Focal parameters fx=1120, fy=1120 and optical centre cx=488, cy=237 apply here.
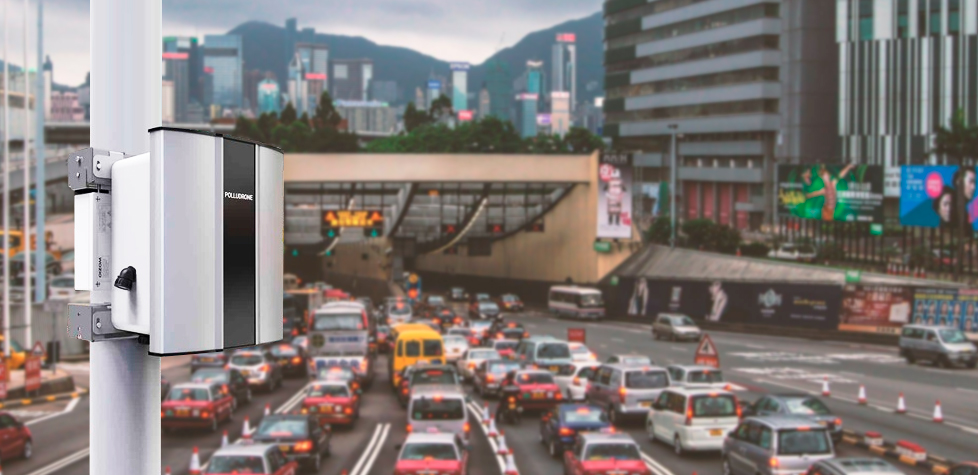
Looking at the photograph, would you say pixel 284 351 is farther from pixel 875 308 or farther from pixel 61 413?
pixel 875 308

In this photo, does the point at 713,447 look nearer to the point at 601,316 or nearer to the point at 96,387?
Result: the point at 96,387

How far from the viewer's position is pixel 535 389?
32.7 meters

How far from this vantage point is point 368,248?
116 m

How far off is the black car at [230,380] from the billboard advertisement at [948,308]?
32.1 m

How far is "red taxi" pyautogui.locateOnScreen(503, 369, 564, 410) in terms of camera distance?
3256 centimetres

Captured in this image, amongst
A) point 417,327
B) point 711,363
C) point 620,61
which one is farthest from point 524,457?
point 620,61

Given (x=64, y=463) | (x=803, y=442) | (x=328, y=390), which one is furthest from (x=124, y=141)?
(x=328, y=390)

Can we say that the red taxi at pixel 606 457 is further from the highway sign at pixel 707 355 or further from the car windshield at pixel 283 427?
the highway sign at pixel 707 355

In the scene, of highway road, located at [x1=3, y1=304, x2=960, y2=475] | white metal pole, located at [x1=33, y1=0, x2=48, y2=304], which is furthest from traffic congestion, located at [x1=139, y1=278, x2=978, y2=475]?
white metal pole, located at [x1=33, y1=0, x2=48, y2=304]

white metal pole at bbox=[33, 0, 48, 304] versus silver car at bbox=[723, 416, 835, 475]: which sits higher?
white metal pole at bbox=[33, 0, 48, 304]

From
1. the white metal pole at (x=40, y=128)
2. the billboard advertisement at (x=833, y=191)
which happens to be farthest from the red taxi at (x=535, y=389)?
the billboard advertisement at (x=833, y=191)

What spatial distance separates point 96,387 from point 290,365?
43.7 m

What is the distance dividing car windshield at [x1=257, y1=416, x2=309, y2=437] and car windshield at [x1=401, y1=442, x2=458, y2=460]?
4.66 m

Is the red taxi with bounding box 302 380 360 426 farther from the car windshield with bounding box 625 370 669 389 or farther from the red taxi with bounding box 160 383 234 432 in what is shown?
the car windshield with bounding box 625 370 669 389
